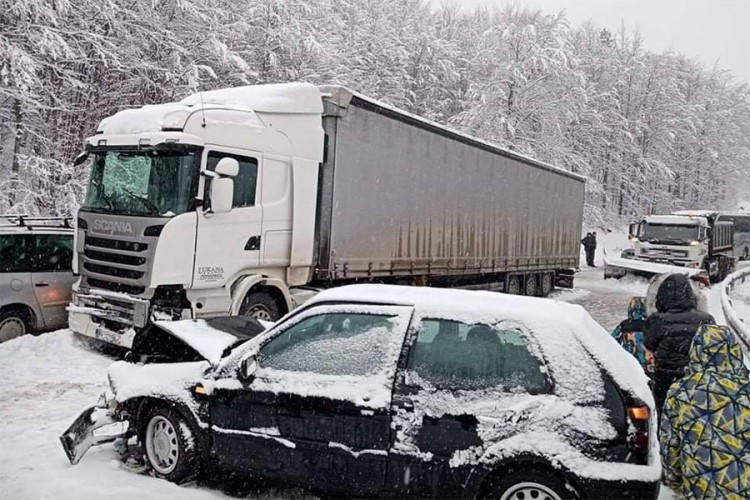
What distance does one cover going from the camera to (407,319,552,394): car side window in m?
3.72

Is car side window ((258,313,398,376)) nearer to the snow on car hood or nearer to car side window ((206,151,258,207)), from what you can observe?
the snow on car hood

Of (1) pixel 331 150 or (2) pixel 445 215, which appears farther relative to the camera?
(2) pixel 445 215

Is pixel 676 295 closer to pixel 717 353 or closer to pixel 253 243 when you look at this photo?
pixel 717 353

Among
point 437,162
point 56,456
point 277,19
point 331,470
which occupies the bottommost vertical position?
point 56,456

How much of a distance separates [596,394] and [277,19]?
24.1m

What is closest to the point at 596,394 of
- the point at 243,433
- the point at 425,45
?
the point at 243,433

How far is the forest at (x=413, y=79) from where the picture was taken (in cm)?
1731


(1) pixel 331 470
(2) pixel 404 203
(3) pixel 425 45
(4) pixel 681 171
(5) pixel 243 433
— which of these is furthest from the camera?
(4) pixel 681 171

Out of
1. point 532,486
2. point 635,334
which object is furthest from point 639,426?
point 635,334

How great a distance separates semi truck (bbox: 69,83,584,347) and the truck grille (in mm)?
20

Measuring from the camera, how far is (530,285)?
18.0m

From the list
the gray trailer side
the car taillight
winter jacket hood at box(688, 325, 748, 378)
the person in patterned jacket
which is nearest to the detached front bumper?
the car taillight

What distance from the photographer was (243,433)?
4.20 m

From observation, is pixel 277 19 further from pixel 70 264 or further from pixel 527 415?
pixel 527 415
